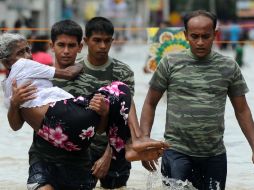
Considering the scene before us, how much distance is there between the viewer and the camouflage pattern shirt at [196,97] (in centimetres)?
512

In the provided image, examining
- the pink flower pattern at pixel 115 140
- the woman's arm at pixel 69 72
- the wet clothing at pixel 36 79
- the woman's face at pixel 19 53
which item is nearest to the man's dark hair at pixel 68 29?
the woman's arm at pixel 69 72

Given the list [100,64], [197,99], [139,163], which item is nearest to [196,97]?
[197,99]

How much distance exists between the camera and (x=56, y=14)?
30.2 m

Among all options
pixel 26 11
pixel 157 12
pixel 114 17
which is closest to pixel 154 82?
pixel 26 11

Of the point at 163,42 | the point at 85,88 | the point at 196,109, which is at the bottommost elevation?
the point at 163,42

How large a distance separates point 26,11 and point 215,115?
→ 125 feet

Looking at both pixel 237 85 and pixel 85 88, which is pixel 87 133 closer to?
pixel 85 88

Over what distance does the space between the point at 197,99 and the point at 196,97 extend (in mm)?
15

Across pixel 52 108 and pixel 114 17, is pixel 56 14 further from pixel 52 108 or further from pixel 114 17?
pixel 52 108

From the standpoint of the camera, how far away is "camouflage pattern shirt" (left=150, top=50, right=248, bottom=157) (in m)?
5.12

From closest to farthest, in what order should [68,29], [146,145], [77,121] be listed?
Answer: 1. [146,145]
2. [77,121]
3. [68,29]

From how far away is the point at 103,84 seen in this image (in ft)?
18.0

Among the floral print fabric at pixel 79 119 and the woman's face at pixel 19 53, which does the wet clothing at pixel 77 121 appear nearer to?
the floral print fabric at pixel 79 119

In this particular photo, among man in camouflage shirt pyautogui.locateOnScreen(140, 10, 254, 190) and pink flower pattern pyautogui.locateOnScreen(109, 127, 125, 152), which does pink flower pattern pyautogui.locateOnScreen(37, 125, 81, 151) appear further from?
man in camouflage shirt pyautogui.locateOnScreen(140, 10, 254, 190)
